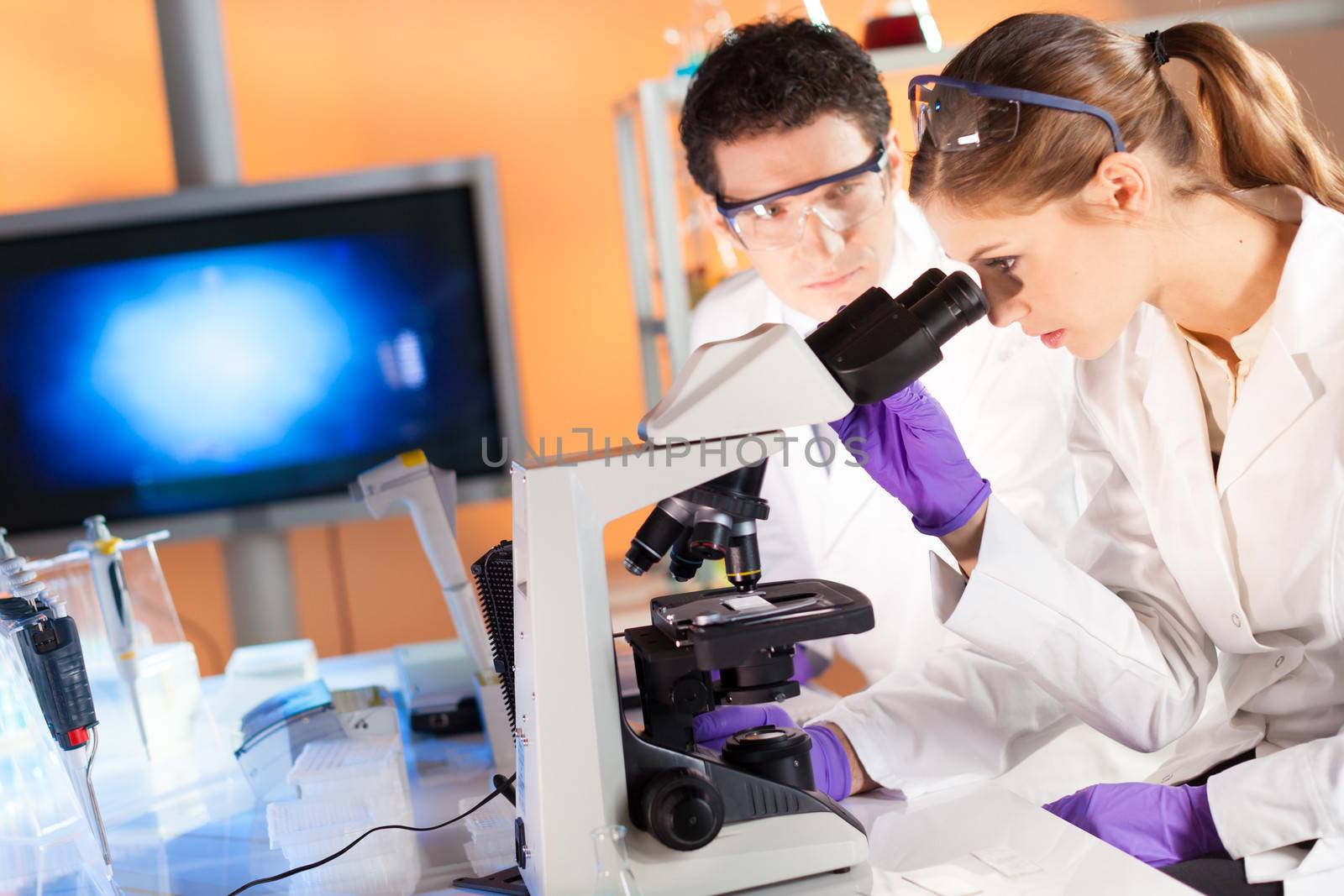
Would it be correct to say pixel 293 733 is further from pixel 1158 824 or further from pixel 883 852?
pixel 1158 824

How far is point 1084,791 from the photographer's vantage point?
129cm

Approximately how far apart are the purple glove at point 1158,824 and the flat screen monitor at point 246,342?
7.62 feet

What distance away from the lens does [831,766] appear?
4.18 feet

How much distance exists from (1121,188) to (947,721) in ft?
2.11

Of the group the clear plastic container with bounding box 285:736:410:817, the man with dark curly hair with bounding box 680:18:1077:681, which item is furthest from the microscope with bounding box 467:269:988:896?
the man with dark curly hair with bounding box 680:18:1077:681

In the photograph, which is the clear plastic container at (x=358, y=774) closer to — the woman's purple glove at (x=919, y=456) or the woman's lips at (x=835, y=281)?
the woman's purple glove at (x=919, y=456)

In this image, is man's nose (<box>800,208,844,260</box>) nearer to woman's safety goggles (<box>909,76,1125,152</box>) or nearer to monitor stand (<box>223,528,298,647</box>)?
woman's safety goggles (<box>909,76,1125,152</box>)

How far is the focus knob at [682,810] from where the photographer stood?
986 mm

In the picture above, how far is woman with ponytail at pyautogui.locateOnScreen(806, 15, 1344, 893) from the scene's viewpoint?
127cm

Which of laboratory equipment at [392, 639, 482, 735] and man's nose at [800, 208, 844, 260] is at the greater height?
man's nose at [800, 208, 844, 260]

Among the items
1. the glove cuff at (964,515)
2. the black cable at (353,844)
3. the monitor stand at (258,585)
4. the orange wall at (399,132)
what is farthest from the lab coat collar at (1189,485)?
the monitor stand at (258,585)

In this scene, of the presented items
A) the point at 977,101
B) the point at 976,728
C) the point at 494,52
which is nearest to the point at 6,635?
the point at 976,728

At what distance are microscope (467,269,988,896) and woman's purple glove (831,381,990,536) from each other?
0.20 m

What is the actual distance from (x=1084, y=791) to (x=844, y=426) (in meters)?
0.49
